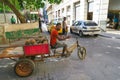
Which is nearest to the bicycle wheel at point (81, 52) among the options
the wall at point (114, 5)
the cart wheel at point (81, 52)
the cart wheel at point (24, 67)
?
the cart wheel at point (81, 52)

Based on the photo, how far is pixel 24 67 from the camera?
6.00 m

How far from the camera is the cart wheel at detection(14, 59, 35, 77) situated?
5.94m

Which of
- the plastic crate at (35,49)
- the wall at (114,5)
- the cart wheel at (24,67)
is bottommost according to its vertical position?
the cart wheel at (24,67)

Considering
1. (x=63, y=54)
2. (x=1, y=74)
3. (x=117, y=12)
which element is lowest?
(x=1, y=74)

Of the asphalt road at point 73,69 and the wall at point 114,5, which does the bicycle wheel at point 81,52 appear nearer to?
the asphalt road at point 73,69

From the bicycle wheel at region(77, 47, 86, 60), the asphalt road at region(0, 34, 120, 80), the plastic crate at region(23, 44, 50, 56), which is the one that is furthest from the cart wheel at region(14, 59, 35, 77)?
the bicycle wheel at region(77, 47, 86, 60)

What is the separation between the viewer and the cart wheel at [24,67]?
19.5 ft

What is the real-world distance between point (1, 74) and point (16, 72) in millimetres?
704

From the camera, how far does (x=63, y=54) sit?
712cm

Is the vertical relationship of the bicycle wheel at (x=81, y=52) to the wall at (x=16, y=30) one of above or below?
below

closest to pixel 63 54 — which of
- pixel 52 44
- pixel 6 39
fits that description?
pixel 52 44

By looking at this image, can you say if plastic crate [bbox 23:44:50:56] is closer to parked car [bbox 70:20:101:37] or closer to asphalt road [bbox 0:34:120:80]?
asphalt road [bbox 0:34:120:80]

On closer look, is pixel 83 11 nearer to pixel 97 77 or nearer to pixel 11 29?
pixel 11 29

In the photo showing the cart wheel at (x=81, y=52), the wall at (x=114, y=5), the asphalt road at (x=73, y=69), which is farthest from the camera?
the wall at (x=114, y=5)
